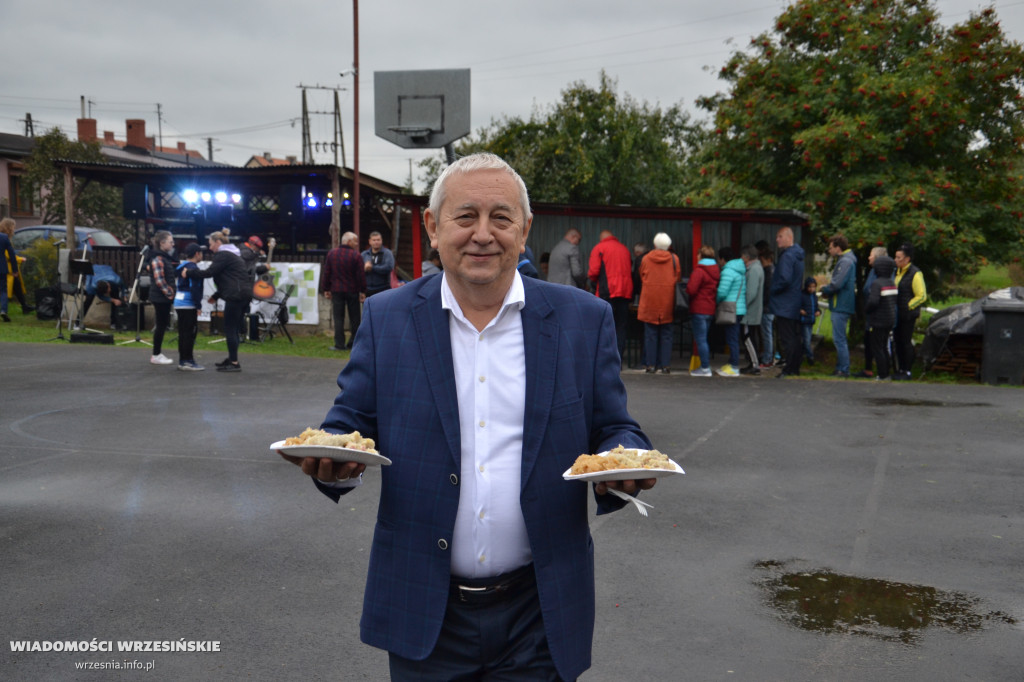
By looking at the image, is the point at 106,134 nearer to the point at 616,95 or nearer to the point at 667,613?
the point at 616,95

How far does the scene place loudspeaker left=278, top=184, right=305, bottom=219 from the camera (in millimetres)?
26609

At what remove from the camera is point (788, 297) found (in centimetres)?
1484

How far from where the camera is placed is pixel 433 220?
265 cm

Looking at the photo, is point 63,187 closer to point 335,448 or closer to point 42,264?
point 42,264

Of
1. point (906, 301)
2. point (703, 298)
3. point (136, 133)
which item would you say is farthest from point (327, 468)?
point (136, 133)

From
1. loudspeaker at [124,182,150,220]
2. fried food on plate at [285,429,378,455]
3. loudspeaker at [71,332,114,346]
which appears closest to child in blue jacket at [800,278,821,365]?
loudspeaker at [71,332,114,346]

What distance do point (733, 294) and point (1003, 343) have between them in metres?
4.07

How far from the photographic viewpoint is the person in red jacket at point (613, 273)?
49.8 ft

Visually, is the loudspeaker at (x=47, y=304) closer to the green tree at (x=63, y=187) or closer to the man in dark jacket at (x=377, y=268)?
the man in dark jacket at (x=377, y=268)

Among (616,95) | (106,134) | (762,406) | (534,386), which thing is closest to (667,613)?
(534,386)

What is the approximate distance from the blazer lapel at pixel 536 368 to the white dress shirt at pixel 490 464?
1.3 inches

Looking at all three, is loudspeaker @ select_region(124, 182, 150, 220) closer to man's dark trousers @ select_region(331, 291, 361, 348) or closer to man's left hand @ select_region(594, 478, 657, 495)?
man's dark trousers @ select_region(331, 291, 361, 348)

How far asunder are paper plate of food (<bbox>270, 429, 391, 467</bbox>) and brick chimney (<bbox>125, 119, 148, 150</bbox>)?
3437 inches

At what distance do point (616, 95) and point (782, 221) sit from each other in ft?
112
